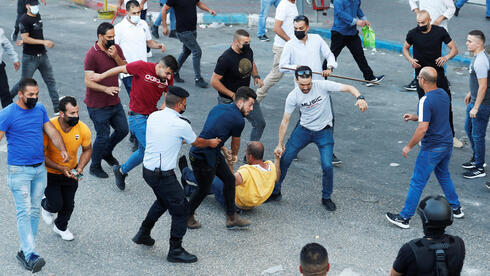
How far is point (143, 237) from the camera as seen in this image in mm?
6230

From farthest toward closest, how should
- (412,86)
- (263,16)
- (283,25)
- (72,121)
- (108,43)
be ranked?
(263,16) → (412,86) → (283,25) → (108,43) → (72,121)

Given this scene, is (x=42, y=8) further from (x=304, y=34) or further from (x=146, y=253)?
(x=146, y=253)

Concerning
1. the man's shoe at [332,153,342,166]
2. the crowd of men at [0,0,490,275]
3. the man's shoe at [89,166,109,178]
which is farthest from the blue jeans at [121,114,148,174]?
the man's shoe at [332,153,342,166]

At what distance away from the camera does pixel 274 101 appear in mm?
10922

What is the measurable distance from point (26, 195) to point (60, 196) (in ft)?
1.46

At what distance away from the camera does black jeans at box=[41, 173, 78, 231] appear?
614cm

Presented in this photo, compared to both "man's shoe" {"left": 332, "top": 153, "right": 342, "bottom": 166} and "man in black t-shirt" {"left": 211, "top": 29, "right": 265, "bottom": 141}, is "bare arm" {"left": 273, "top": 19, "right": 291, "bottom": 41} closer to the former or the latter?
"man in black t-shirt" {"left": 211, "top": 29, "right": 265, "bottom": 141}

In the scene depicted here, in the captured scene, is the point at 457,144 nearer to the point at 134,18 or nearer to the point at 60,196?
the point at 134,18

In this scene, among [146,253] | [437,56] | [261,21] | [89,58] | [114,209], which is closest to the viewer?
[146,253]

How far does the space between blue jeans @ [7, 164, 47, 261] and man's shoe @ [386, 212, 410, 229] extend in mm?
3553

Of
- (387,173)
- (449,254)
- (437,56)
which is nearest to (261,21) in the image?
(437,56)

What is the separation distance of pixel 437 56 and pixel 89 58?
4.92 metres

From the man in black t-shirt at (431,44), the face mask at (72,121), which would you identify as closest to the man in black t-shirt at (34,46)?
the face mask at (72,121)

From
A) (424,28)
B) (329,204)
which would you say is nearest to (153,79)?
(329,204)
